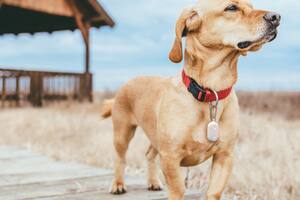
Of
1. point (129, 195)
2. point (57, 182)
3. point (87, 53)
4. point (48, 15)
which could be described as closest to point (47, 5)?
point (87, 53)

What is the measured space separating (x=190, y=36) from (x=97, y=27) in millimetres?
14706

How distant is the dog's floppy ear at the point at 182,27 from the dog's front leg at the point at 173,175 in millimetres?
596

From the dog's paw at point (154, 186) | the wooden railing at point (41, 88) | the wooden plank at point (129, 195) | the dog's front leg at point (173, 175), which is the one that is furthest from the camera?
the wooden railing at point (41, 88)

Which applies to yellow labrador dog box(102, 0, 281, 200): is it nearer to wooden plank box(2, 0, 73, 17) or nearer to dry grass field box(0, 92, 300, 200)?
dry grass field box(0, 92, 300, 200)

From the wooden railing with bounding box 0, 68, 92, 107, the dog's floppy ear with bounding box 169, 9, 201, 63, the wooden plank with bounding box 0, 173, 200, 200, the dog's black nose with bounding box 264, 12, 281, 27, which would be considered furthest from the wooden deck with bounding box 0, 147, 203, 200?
the wooden railing with bounding box 0, 68, 92, 107

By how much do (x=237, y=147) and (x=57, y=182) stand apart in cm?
331

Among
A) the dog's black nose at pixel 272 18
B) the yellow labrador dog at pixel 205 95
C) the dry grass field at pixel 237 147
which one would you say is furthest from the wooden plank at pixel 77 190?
the dog's black nose at pixel 272 18

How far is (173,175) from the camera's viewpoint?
299 centimetres

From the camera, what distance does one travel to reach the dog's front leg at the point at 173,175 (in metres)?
2.97

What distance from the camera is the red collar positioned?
290 centimetres

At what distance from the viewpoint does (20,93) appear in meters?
15.2

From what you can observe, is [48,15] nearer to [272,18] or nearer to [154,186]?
[154,186]

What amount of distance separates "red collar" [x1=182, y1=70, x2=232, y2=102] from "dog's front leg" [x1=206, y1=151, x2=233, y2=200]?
1.18 feet

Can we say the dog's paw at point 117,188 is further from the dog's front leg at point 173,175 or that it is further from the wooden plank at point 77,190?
the dog's front leg at point 173,175
